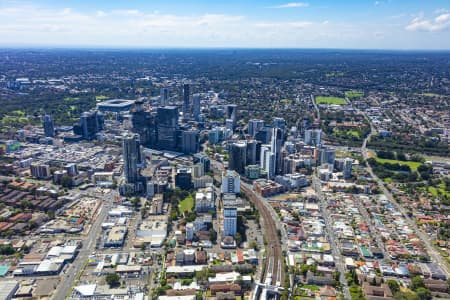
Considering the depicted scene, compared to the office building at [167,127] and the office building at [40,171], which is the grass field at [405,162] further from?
the office building at [40,171]

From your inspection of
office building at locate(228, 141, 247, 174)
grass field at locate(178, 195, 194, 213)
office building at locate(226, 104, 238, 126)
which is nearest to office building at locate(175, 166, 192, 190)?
grass field at locate(178, 195, 194, 213)

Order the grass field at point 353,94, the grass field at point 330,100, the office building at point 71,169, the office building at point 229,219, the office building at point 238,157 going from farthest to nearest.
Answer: the grass field at point 353,94 → the grass field at point 330,100 → the office building at point 238,157 → the office building at point 71,169 → the office building at point 229,219

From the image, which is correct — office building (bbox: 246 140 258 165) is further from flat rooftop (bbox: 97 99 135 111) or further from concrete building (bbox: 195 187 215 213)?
flat rooftop (bbox: 97 99 135 111)

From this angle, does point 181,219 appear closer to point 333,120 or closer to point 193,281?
point 193,281

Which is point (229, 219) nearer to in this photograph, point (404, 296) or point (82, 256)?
point (82, 256)

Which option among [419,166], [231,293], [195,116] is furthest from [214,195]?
[195,116]

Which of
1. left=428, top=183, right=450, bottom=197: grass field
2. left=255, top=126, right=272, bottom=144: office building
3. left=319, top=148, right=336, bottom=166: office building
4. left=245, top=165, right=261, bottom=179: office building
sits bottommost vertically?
left=428, top=183, right=450, bottom=197: grass field

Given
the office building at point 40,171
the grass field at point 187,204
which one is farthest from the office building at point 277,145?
the office building at point 40,171
